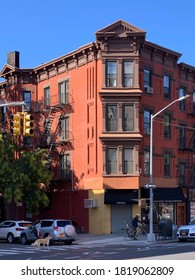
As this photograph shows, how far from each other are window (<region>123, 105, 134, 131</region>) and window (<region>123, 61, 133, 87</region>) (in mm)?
1778

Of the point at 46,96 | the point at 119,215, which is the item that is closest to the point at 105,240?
the point at 119,215

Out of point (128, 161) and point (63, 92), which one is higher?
point (63, 92)

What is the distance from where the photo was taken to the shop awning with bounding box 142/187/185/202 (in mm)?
37750

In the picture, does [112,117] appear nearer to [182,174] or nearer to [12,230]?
[182,174]

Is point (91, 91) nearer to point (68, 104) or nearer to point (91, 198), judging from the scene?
point (68, 104)

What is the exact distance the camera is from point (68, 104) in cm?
3994

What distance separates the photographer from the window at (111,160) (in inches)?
1441

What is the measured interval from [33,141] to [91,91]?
834 cm

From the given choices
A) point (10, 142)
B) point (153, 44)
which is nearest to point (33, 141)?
point (10, 142)

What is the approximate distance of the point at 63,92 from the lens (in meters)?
41.3

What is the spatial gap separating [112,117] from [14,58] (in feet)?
45.6

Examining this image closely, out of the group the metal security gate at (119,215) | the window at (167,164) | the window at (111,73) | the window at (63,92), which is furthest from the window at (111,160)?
the window at (63,92)

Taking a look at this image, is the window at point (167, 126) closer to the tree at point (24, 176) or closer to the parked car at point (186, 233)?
the tree at point (24, 176)

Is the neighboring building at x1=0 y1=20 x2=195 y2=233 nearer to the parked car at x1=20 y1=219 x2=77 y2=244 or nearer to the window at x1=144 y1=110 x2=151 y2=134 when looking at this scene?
the window at x1=144 y1=110 x2=151 y2=134
